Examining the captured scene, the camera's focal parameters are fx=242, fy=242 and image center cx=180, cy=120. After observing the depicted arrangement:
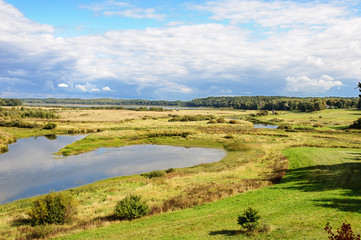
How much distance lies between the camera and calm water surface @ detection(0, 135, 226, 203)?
31203 millimetres

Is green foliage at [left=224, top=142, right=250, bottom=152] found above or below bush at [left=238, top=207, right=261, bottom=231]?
below

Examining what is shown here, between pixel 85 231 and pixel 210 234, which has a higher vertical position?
pixel 210 234

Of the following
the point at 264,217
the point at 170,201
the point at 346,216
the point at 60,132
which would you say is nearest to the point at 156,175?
the point at 170,201

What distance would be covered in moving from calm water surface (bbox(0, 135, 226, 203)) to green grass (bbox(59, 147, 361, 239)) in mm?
19769

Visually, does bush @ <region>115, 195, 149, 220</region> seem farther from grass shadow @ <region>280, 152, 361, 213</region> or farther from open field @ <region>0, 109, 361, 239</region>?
grass shadow @ <region>280, 152, 361, 213</region>

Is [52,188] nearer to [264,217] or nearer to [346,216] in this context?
[264,217]

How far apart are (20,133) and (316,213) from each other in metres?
83.3

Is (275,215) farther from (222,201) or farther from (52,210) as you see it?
(52,210)

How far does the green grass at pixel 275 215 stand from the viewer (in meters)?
12.6

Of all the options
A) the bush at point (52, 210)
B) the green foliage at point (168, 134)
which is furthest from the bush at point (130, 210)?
the green foliage at point (168, 134)

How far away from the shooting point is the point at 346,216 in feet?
44.1

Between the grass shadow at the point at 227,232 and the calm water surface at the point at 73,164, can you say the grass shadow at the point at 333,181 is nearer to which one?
the grass shadow at the point at 227,232

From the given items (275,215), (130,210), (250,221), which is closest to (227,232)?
(250,221)

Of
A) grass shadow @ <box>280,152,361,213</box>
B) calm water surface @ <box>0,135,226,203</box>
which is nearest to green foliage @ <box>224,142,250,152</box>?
calm water surface @ <box>0,135,226,203</box>
